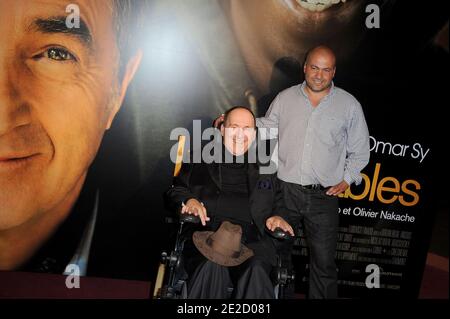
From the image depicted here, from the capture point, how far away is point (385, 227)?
4117 mm

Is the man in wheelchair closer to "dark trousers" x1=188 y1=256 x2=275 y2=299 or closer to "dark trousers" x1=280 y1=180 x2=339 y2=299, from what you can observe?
"dark trousers" x1=188 y1=256 x2=275 y2=299

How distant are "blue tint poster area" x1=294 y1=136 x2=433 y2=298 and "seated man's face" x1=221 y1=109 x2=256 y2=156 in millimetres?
1434

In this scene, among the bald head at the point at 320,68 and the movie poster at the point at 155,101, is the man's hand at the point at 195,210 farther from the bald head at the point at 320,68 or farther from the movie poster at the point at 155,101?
the bald head at the point at 320,68

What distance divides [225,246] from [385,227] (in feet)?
6.68

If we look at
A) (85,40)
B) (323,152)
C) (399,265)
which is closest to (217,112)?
(323,152)

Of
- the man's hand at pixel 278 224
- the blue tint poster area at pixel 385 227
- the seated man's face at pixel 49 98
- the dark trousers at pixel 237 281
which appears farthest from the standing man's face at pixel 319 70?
the seated man's face at pixel 49 98

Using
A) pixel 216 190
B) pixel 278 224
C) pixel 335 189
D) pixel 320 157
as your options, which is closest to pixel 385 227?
pixel 335 189

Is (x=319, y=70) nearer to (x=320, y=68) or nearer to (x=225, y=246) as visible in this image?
(x=320, y=68)

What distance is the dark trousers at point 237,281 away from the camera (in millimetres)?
2744

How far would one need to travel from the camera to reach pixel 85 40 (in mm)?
3627

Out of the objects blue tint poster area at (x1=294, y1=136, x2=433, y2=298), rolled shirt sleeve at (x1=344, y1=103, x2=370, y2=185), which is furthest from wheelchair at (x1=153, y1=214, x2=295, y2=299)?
blue tint poster area at (x1=294, y1=136, x2=433, y2=298)

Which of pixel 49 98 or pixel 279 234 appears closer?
pixel 279 234

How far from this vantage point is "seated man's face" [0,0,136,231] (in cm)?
353
